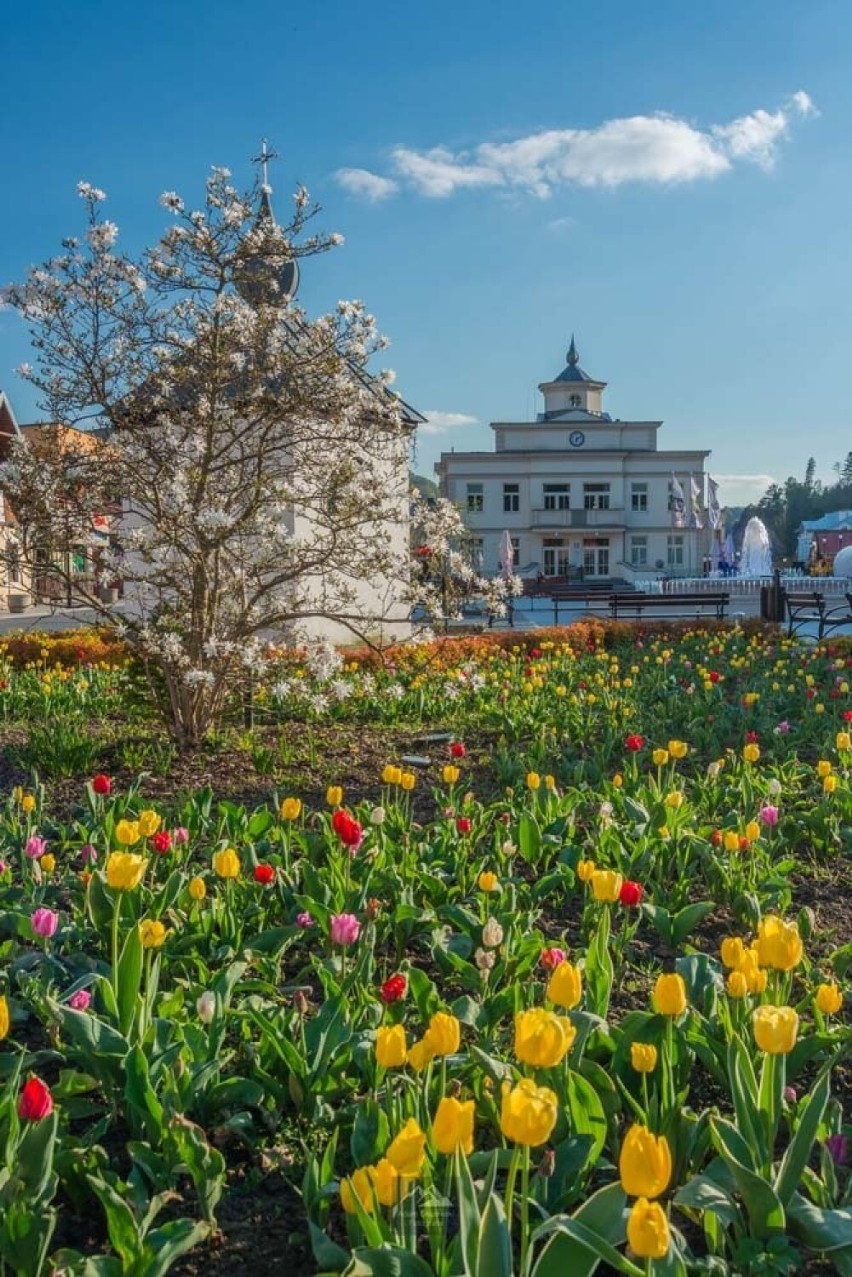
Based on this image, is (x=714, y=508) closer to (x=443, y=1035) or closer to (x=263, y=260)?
(x=263, y=260)

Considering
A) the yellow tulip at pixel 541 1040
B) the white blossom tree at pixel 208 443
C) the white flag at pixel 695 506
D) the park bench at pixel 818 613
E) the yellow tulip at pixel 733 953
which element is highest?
the white flag at pixel 695 506

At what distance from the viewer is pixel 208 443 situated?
6.39 metres

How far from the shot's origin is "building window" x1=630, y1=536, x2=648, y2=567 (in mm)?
58375

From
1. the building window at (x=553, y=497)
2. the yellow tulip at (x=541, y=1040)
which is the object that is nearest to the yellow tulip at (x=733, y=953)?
the yellow tulip at (x=541, y=1040)

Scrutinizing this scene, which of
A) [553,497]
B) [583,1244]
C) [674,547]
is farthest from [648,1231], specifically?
[674,547]

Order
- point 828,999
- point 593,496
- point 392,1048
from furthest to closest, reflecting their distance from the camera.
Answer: point 593,496, point 828,999, point 392,1048

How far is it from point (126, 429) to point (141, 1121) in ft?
16.2

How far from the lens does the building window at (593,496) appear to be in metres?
58.3

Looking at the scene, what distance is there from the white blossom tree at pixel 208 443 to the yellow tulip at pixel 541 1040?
468 centimetres

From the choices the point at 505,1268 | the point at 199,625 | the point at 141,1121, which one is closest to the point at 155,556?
the point at 199,625

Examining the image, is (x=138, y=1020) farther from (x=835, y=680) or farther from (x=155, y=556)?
(x=835, y=680)

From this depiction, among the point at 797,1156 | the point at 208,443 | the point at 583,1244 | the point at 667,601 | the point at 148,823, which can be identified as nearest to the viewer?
the point at 583,1244

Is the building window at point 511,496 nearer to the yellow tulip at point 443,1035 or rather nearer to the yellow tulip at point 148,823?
the yellow tulip at point 148,823

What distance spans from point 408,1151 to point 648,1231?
36 cm
